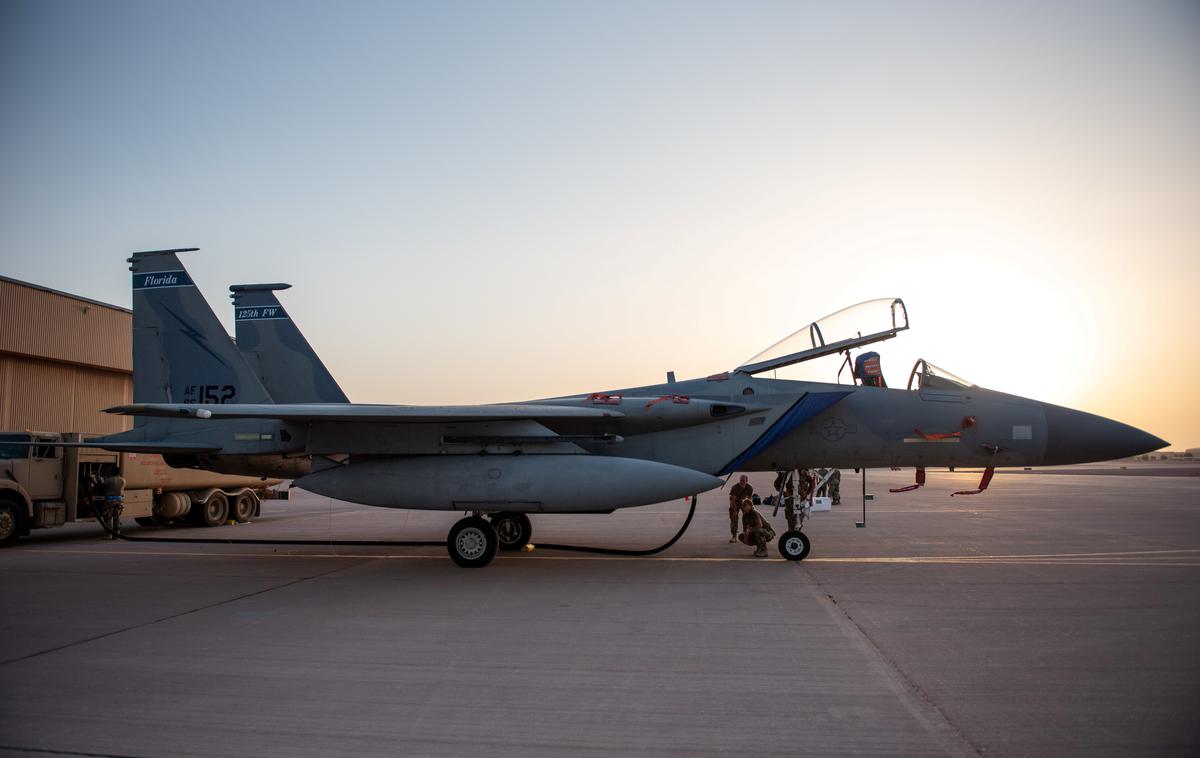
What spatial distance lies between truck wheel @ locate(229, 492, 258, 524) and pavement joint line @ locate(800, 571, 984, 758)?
49.1ft

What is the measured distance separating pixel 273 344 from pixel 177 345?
56.4 inches

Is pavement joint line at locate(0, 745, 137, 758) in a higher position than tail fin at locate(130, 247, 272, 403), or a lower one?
lower

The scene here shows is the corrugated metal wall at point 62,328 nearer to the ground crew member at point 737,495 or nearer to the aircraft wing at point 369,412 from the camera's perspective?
the aircraft wing at point 369,412

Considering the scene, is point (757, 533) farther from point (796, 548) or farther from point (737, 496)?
point (737, 496)

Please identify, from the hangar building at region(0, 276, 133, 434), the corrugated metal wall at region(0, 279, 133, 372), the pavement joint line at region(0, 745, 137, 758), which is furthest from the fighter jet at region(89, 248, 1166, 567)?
A: the hangar building at region(0, 276, 133, 434)

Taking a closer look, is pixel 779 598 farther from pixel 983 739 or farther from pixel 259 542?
pixel 259 542

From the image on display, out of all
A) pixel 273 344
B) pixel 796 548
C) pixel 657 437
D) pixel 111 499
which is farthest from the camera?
pixel 111 499

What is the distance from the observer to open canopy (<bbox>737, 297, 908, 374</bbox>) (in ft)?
32.6

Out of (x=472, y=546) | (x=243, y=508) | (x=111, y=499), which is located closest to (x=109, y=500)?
(x=111, y=499)

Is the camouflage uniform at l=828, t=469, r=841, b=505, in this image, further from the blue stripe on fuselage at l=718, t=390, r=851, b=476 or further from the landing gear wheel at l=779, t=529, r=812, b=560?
the blue stripe on fuselage at l=718, t=390, r=851, b=476

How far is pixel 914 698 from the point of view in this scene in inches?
165

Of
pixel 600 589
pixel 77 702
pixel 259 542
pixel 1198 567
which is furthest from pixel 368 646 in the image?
pixel 1198 567

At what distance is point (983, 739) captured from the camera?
3.57 m

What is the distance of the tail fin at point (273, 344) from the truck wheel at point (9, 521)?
176 inches
